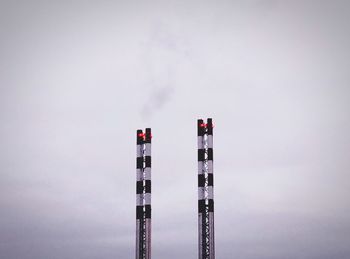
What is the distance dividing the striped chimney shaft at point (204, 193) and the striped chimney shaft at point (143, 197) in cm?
535

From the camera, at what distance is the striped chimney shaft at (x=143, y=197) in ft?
214

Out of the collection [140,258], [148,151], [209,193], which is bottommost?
[140,258]

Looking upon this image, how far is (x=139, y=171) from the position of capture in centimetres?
6775

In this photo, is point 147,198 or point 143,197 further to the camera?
point 143,197

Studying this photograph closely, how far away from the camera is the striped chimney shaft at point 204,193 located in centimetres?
6253

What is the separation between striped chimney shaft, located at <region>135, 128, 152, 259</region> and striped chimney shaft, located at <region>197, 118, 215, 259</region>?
5352 millimetres

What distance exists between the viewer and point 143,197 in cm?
6681

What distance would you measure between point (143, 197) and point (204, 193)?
21.4ft

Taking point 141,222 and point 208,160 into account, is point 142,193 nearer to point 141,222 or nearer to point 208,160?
point 141,222

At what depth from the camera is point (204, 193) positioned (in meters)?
63.8

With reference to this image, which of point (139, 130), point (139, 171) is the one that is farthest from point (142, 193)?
point (139, 130)

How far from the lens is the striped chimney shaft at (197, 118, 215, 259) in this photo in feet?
205

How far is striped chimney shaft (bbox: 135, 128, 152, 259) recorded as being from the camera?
2574 inches

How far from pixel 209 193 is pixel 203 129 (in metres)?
6.37
